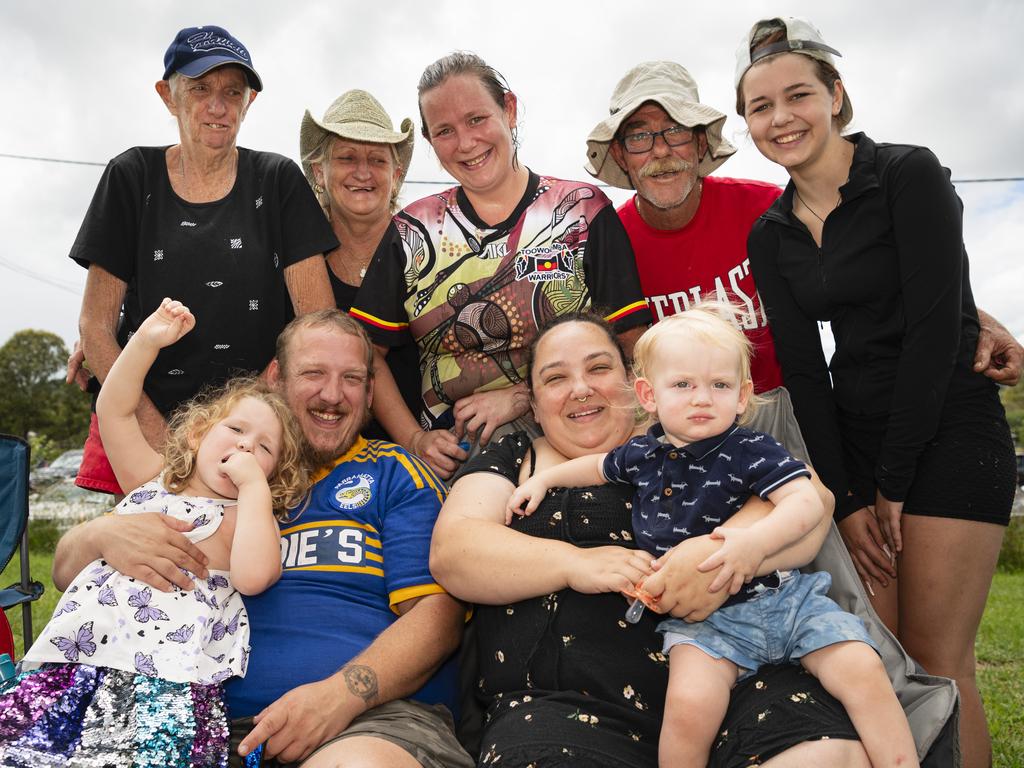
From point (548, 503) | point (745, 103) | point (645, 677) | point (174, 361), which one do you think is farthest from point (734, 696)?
point (174, 361)

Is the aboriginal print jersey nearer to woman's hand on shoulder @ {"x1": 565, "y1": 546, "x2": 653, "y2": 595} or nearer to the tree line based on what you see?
woman's hand on shoulder @ {"x1": 565, "y1": 546, "x2": 653, "y2": 595}

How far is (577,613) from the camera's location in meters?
2.45

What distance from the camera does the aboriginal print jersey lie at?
339cm

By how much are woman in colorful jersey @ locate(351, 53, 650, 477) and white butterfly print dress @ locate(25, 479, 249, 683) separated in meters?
1.06

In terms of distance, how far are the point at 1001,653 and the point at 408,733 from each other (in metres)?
6.81

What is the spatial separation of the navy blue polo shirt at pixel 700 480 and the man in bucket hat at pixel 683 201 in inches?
50.8

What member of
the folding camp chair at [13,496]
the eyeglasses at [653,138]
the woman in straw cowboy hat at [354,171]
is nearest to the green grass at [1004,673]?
the eyeglasses at [653,138]

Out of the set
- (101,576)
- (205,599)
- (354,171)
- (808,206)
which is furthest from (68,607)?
(808,206)

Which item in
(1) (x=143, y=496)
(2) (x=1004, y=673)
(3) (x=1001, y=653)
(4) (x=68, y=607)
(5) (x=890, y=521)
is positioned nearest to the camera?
(4) (x=68, y=607)

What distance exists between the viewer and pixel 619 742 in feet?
7.16

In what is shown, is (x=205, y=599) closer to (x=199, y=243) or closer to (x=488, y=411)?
(x=488, y=411)

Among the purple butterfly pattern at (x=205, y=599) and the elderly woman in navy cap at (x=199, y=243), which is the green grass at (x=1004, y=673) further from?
the elderly woman in navy cap at (x=199, y=243)

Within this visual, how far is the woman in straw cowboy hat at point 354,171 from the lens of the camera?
4.25 m

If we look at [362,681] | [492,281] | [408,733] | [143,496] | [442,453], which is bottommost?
[408,733]
